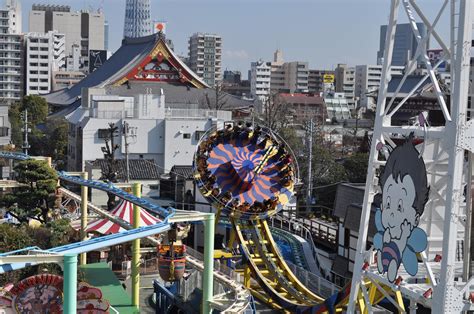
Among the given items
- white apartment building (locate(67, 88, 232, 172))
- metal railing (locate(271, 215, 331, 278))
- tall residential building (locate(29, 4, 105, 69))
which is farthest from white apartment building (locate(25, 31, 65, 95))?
metal railing (locate(271, 215, 331, 278))

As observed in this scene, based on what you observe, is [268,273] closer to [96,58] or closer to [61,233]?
[61,233]

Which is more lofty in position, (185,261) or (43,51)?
(43,51)

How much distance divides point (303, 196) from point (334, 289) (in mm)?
18165

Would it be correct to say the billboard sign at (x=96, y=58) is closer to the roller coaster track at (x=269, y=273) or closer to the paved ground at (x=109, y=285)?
the roller coaster track at (x=269, y=273)

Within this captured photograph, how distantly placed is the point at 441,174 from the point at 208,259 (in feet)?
21.9

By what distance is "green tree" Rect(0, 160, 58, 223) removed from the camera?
26.0 metres

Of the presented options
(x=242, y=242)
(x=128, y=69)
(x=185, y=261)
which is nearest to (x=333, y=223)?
(x=242, y=242)

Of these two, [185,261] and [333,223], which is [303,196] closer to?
[333,223]

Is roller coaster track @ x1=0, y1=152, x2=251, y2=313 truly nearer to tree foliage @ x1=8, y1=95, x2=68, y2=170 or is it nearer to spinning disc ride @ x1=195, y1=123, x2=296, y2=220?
spinning disc ride @ x1=195, y1=123, x2=296, y2=220

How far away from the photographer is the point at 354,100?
425 ft

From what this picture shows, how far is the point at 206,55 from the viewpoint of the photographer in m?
142

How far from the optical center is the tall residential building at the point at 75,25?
140375 millimetres

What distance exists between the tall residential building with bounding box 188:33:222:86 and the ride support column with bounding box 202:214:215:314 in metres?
123

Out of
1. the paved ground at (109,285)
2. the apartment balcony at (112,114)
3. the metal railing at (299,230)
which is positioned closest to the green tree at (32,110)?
the apartment balcony at (112,114)
